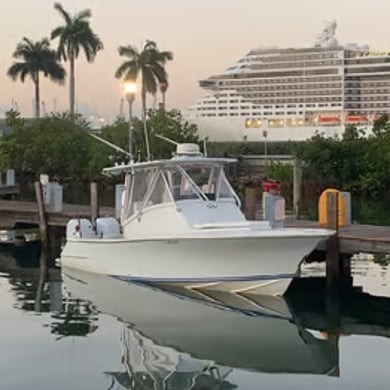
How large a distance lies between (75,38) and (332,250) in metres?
61.9

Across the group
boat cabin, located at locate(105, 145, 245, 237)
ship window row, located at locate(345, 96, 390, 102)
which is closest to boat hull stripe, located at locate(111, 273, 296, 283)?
boat cabin, located at locate(105, 145, 245, 237)

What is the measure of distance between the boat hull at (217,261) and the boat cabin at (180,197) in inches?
16.6

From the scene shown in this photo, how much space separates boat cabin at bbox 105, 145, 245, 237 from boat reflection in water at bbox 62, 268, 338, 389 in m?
1.42

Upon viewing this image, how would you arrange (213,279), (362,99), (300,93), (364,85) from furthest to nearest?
(300,93), (364,85), (362,99), (213,279)

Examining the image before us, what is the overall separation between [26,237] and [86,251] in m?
8.58

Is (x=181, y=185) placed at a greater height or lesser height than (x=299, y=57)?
lesser

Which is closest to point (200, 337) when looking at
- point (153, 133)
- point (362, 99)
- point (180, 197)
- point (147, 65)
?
point (180, 197)

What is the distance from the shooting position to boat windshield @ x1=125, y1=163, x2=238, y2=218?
18.7m

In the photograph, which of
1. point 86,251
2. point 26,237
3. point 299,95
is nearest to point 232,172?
point 299,95

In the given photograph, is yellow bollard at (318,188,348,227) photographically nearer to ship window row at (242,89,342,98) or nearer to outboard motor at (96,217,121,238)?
outboard motor at (96,217,121,238)

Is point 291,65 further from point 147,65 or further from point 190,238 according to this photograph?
point 190,238

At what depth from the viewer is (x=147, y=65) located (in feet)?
243

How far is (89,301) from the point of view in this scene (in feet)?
59.7

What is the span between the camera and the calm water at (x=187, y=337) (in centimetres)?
1262
